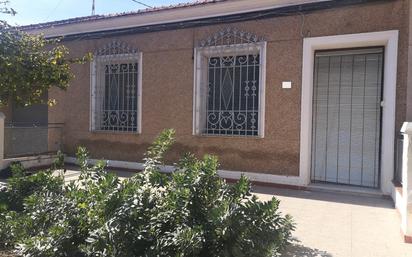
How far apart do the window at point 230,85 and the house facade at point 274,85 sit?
0.08ft

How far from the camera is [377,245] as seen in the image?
4.19 m

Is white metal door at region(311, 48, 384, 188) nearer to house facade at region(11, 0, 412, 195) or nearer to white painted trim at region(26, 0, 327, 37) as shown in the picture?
house facade at region(11, 0, 412, 195)

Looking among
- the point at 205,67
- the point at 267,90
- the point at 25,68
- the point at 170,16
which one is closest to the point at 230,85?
the point at 205,67

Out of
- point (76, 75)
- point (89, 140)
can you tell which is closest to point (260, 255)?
point (89, 140)

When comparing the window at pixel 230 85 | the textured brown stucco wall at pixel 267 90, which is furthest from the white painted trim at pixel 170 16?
the window at pixel 230 85

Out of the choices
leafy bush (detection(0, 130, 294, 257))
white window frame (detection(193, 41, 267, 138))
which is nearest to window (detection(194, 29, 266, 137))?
white window frame (detection(193, 41, 267, 138))

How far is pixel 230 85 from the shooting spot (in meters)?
8.10

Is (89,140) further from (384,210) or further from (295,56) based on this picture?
(384,210)

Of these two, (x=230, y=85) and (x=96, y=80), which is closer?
(x=230, y=85)

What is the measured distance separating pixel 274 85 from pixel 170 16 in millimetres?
3014

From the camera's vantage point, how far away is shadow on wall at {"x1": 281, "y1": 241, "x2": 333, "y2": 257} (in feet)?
12.7

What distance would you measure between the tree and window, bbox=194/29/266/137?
3.46 metres

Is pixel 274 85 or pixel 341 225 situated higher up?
pixel 274 85

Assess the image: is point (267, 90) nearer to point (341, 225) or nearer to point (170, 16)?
point (170, 16)
